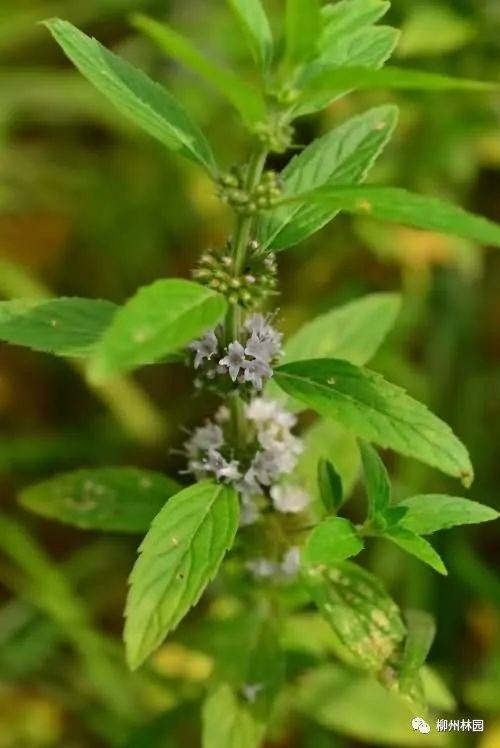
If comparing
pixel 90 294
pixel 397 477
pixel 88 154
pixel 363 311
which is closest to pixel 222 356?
pixel 363 311

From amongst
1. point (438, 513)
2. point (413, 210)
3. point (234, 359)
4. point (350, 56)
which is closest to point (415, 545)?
point (438, 513)

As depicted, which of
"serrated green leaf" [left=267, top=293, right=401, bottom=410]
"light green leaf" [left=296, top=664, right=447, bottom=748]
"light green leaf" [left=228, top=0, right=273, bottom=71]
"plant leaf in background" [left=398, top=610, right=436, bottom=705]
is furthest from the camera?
"light green leaf" [left=296, top=664, right=447, bottom=748]

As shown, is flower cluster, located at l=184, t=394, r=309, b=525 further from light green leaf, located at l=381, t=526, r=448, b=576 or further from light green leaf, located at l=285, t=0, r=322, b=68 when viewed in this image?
light green leaf, located at l=285, t=0, r=322, b=68

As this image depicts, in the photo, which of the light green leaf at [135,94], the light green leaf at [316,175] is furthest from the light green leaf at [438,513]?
the light green leaf at [135,94]

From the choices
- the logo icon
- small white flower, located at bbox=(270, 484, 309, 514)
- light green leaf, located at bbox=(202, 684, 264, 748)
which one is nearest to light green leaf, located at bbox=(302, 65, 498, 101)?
small white flower, located at bbox=(270, 484, 309, 514)

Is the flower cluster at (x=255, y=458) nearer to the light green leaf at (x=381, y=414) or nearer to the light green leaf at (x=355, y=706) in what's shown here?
the light green leaf at (x=381, y=414)

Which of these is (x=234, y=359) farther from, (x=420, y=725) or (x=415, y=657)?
(x=420, y=725)
